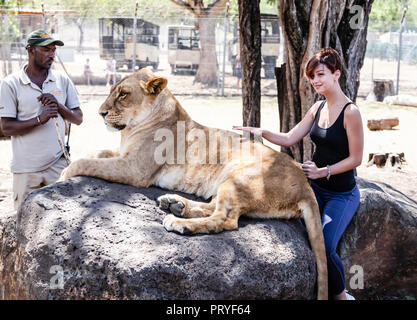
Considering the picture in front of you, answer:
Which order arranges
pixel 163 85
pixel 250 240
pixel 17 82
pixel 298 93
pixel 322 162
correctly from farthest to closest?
pixel 298 93, pixel 17 82, pixel 163 85, pixel 322 162, pixel 250 240

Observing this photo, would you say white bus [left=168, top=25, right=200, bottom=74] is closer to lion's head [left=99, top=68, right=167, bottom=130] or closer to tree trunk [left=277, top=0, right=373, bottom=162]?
tree trunk [left=277, top=0, right=373, bottom=162]

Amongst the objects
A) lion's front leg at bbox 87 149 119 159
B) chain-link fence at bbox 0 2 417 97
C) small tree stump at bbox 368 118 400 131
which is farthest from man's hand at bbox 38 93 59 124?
chain-link fence at bbox 0 2 417 97

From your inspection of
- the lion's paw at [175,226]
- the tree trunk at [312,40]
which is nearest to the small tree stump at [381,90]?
the tree trunk at [312,40]

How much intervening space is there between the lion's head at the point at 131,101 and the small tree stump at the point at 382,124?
8.91m

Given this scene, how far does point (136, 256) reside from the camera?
9.85 feet

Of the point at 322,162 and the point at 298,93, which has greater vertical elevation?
the point at 298,93

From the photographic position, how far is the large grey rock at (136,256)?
2969 millimetres

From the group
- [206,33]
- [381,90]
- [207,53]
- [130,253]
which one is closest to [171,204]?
[130,253]

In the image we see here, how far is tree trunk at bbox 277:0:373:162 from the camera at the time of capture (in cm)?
555

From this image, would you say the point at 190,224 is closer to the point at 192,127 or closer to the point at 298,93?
the point at 192,127

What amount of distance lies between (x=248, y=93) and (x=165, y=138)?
2.69 m

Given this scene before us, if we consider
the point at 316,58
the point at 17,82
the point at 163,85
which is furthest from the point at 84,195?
the point at 316,58

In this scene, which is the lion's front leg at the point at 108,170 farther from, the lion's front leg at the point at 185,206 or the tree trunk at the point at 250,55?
the tree trunk at the point at 250,55

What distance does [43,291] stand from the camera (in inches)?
120
